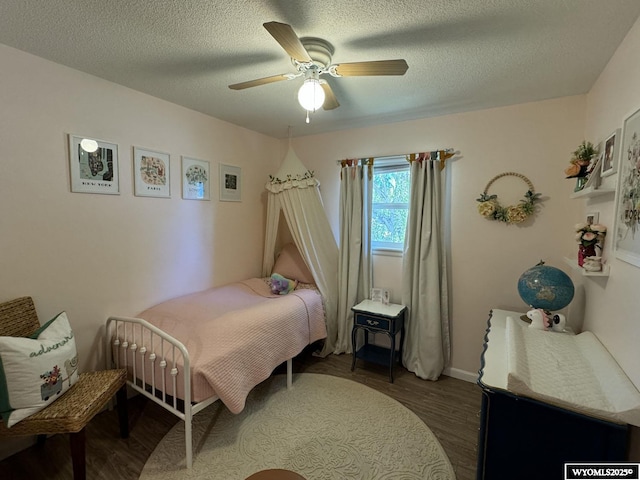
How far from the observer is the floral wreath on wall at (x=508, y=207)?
2.45 meters

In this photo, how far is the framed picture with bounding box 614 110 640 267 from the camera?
50.5 inches

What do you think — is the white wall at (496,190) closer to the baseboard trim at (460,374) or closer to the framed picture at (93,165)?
the baseboard trim at (460,374)

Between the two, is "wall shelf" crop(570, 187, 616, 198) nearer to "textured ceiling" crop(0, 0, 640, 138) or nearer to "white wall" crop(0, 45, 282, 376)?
"textured ceiling" crop(0, 0, 640, 138)

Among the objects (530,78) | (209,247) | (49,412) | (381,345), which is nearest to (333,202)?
(209,247)

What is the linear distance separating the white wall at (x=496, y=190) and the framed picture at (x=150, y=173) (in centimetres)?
218

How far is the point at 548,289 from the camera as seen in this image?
1950 millimetres

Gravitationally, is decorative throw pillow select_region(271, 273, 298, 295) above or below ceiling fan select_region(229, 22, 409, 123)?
below

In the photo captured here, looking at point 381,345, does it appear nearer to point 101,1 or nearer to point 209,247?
point 209,247

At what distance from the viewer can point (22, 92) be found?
184cm

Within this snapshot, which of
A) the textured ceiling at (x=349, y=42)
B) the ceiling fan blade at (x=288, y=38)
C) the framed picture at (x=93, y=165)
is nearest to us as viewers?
the ceiling fan blade at (x=288, y=38)

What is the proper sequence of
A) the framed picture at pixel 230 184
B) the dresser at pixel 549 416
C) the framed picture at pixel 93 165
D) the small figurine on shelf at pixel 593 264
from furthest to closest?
the framed picture at pixel 230 184, the framed picture at pixel 93 165, the small figurine on shelf at pixel 593 264, the dresser at pixel 549 416

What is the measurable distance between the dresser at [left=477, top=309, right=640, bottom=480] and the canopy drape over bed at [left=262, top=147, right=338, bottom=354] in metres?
1.98

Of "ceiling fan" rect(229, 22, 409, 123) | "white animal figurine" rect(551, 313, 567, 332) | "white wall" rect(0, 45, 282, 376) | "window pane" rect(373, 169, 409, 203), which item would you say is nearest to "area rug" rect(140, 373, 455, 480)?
"white wall" rect(0, 45, 282, 376)

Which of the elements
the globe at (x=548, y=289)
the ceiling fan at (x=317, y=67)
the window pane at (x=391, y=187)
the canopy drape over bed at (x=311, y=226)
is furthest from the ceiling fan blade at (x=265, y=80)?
the globe at (x=548, y=289)
